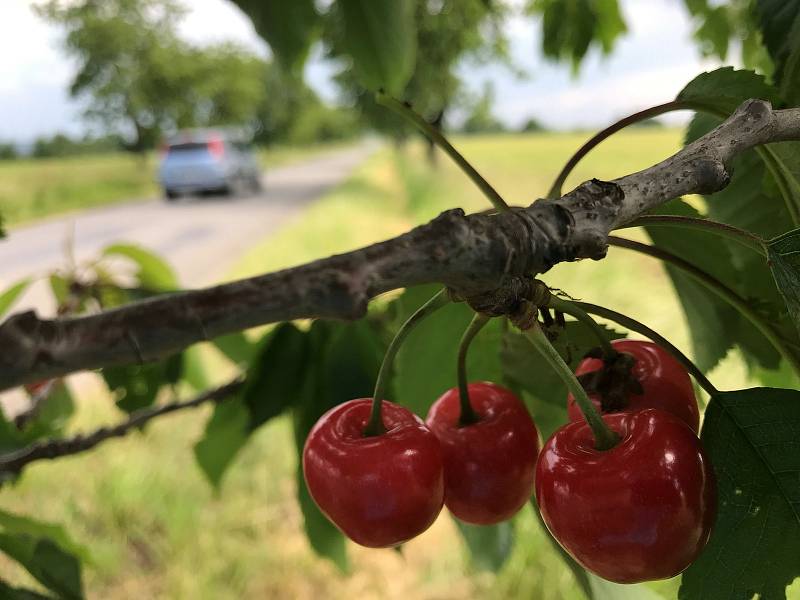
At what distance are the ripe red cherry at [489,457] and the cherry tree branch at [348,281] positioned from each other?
25 centimetres

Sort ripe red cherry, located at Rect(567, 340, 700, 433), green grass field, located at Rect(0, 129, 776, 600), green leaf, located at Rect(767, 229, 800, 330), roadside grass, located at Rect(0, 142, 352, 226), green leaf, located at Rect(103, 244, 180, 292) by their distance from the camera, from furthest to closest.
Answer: roadside grass, located at Rect(0, 142, 352, 226)
green grass field, located at Rect(0, 129, 776, 600)
green leaf, located at Rect(103, 244, 180, 292)
ripe red cherry, located at Rect(567, 340, 700, 433)
green leaf, located at Rect(767, 229, 800, 330)

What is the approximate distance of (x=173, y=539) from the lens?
100 inches

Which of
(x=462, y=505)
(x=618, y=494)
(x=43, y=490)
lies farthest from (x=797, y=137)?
(x=43, y=490)

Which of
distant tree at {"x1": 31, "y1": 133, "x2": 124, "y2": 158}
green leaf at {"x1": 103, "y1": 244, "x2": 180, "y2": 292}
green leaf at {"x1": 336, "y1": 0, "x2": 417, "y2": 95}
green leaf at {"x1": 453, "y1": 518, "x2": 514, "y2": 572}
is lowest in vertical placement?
green leaf at {"x1": 453, "y1": 518, "x2": 514, "y2": 572}

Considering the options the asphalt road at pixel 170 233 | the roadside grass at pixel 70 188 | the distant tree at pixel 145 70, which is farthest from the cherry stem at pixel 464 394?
the distant tree at pixel 145 70

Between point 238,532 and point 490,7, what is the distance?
218cm

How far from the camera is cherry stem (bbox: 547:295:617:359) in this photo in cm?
46

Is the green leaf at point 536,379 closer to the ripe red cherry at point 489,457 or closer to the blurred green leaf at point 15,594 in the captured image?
the ripe red cherry at point 489,457

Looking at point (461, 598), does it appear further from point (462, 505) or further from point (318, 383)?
point (462, 505)

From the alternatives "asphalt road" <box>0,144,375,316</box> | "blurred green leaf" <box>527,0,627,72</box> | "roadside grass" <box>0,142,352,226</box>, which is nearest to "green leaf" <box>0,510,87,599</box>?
"blurred green leaf" <box>527,0,627,72</box>

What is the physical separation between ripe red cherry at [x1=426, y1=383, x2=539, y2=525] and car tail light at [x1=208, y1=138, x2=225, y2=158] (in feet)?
47.0

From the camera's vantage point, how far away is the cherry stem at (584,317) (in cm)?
46

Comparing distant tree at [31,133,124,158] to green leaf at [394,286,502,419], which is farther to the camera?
distant tree at [31,133,124,158]

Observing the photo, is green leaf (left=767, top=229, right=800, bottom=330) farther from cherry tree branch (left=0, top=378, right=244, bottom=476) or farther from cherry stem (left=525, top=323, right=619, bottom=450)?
cherry tree branch (left=0, top=378, right=244, bottom=476)
